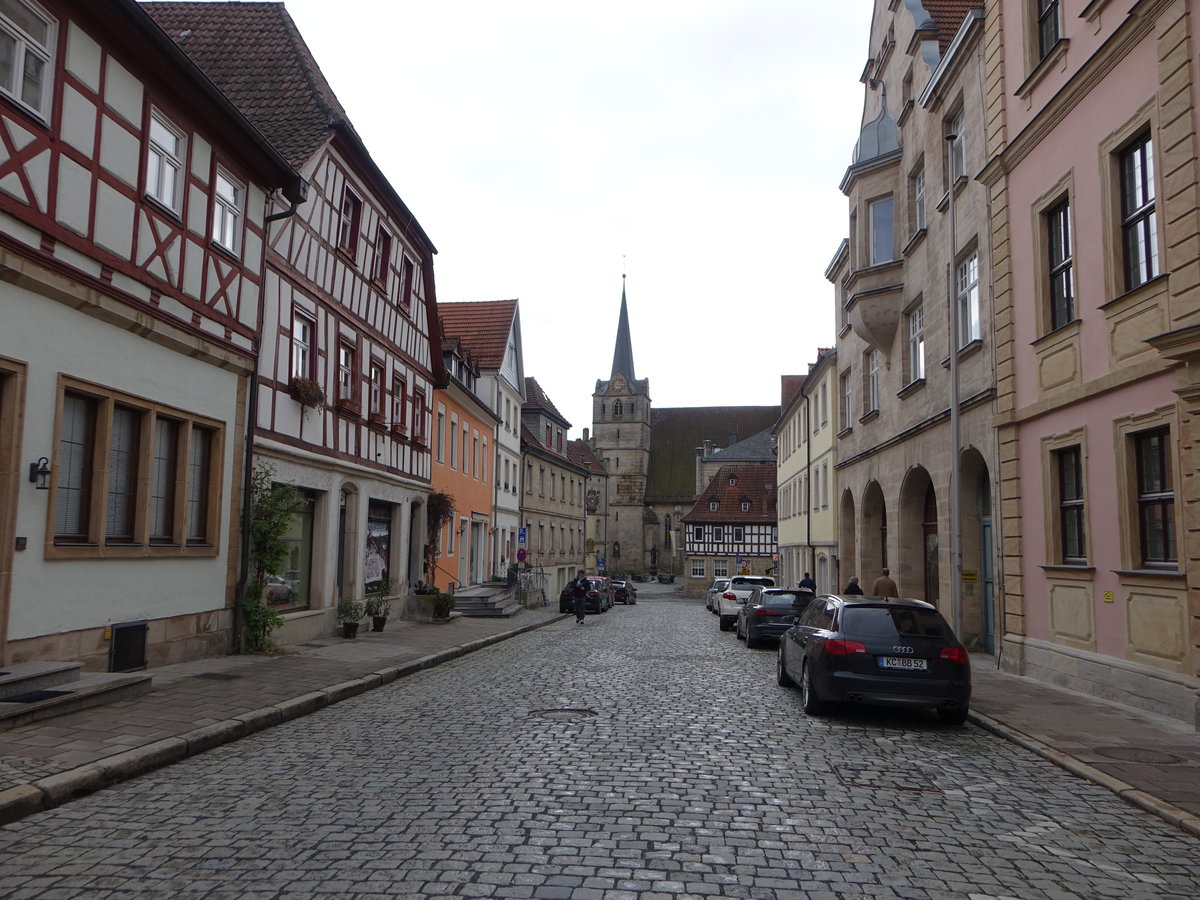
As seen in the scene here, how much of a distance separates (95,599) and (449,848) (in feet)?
25.1

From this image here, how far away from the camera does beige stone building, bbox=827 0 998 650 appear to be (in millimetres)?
17156

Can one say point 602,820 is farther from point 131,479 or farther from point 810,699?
point 131,479

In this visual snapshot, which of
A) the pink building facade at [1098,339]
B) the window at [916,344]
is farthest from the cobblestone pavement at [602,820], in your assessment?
the window at [916,344]

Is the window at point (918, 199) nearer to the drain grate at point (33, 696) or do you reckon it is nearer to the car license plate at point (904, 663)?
the car license plate at point (904, 663)

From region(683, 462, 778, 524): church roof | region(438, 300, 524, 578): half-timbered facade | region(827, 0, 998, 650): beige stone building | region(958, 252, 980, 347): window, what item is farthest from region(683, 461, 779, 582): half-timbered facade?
region(958, 252, 980, 347): window

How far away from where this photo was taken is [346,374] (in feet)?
64.1

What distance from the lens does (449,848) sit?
17.7ft

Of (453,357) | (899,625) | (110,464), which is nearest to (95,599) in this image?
(110,464)

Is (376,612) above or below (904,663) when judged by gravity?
below

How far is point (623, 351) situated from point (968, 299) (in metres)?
88.1

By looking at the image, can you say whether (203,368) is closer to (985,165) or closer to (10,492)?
(10,492)

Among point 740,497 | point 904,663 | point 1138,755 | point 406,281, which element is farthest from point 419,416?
point 740,497

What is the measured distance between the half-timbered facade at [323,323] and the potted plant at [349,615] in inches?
7.9

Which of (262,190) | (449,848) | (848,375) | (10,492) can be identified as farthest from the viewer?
(848,375)
